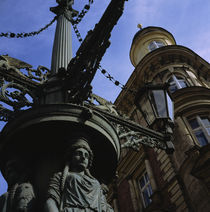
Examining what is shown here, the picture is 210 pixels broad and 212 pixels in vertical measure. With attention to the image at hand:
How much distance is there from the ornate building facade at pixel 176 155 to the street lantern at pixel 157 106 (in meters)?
0.14

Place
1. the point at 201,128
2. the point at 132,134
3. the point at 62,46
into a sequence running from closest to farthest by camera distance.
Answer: the point at 132,134
the point at 62,46
the point at 201,128

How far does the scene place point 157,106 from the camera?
4.27 m

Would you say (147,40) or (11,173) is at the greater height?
(147,40)

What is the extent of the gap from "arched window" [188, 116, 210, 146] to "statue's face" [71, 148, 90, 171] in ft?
34.1

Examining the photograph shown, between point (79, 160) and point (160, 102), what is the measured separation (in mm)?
2039

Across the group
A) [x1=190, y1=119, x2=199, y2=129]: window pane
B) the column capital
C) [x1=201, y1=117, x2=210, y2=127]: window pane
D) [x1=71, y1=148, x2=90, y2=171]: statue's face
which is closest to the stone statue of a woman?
[x1=71, y1=148, x2=90, y2=171]: statue's face

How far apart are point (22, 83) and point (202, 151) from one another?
8.38 metres

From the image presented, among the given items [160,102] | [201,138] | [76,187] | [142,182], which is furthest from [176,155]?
[76,187]

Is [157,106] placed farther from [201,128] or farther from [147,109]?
[201,128]

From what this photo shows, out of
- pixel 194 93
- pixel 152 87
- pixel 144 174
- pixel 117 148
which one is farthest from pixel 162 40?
pixel 117 148

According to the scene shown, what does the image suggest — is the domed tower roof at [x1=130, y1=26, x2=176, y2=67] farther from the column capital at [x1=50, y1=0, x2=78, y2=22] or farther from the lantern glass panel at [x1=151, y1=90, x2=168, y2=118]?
the lantern glass panel at [x1=151, y1=90, x2=168, y2=118]

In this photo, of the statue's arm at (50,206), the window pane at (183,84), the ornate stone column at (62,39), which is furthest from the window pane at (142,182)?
the statue's arm at (50,206)

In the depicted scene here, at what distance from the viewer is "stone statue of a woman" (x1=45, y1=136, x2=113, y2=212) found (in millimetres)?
2324

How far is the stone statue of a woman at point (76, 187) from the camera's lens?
2.32 m
